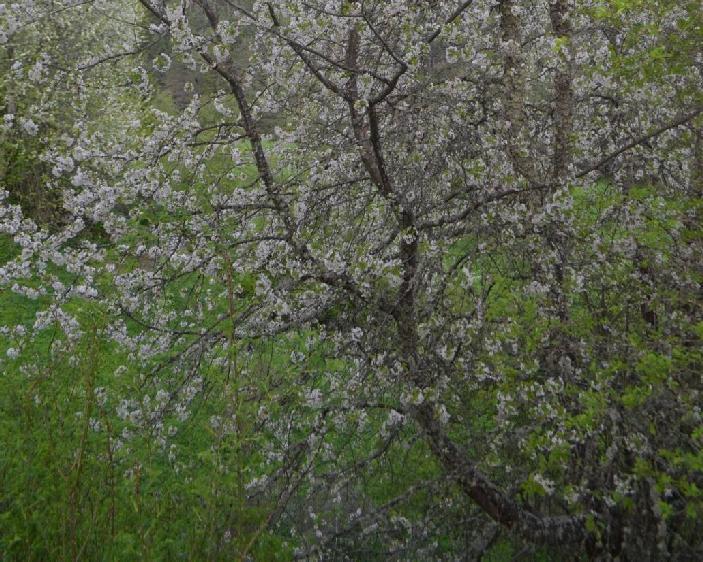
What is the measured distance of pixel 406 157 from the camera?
477 centimetres

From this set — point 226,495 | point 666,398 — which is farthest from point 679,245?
point 226,495

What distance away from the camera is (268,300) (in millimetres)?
4023

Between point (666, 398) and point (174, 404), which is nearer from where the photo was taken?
point (666, 398)

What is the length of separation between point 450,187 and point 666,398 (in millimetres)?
2189

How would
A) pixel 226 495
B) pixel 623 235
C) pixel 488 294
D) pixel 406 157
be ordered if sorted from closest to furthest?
pixel 226 495 < pixel 623 235 < pixel 488 294 < pixel 406 157

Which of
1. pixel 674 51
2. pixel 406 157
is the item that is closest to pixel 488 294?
pixel 406 157

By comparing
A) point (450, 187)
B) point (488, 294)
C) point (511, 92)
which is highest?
point (511, 92)

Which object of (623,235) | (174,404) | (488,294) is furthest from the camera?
(174,404)

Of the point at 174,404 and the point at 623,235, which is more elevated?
the point at 623,235

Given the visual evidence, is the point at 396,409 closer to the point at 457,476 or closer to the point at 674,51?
the point at 457,476

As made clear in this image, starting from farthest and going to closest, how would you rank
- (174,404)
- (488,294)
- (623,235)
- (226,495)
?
(174,404) < (488,294) < (623,235) < (226,495)

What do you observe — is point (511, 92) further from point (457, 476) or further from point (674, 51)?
point (457, 476)

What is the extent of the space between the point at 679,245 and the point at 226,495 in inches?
102

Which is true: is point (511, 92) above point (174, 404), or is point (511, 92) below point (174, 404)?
above
